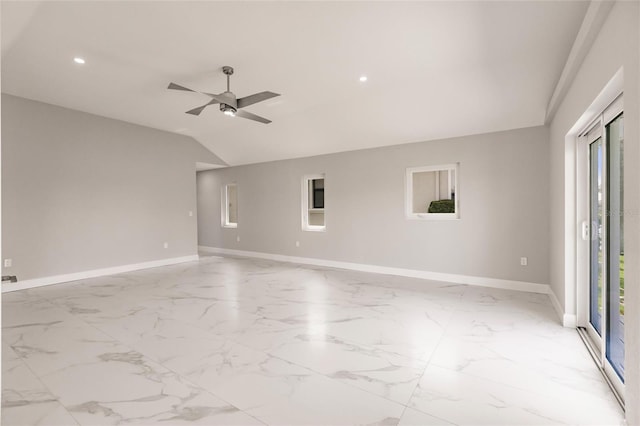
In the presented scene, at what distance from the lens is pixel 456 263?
211 inches

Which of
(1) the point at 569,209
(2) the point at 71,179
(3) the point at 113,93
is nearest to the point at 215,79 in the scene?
(3) the point at 113,93

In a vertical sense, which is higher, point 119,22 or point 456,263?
point 119,22

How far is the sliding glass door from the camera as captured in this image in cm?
248

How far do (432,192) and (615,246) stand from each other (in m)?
3.46

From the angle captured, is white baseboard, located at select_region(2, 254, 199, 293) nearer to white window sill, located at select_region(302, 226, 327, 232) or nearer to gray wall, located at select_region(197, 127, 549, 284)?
gray wall, located at select_region(197, 127, 549, 284)

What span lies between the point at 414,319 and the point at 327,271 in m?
2.79

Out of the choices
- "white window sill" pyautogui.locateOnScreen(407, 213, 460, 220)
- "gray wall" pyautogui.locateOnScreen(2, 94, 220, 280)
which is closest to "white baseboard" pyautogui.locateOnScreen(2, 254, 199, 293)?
"gray wall" pyautogui.locateOnScreen(2, 94, 220, 280)

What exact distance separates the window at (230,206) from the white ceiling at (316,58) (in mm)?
3256

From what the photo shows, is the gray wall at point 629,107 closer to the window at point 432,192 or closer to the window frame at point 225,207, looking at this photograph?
the window at point 432,192

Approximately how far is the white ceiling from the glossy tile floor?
264 cm

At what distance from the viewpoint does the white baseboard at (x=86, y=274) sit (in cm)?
494

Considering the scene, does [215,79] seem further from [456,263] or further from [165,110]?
[456,263]

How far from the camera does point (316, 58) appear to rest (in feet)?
11.7

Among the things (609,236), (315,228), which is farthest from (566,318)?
(315,228)
